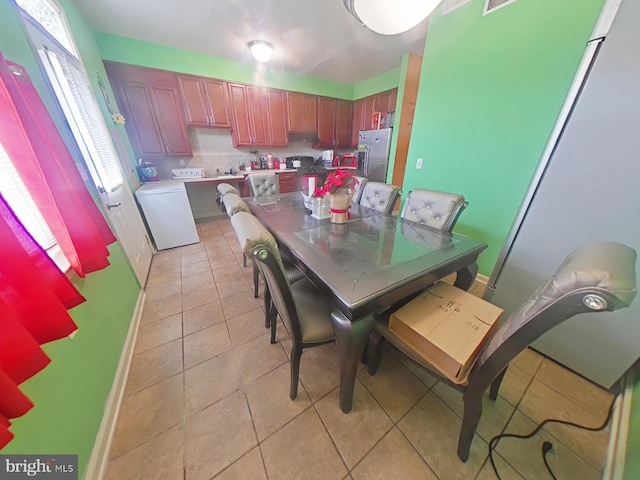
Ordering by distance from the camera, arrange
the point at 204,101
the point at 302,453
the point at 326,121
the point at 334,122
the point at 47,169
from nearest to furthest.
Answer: the point at 47,169 → the point at 302,453 → the point at 204,101 → the point at 326,121 → the point at 334,122

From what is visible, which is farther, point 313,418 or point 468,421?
point 313,418

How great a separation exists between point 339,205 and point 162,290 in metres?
1.94

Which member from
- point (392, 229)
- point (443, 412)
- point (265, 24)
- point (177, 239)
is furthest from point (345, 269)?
point (265, 24)

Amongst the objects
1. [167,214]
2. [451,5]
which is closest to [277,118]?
[167,214]

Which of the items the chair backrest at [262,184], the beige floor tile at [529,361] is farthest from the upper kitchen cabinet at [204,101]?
the beige floor tile at [529,361]

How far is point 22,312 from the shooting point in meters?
0.61

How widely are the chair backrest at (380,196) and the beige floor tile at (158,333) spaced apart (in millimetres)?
1976

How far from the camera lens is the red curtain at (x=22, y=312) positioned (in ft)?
1.66

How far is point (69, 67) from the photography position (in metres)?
1.57

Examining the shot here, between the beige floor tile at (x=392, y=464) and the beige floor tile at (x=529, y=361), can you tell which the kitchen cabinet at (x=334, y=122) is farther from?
the beige floor tile at (x=392, y=464)

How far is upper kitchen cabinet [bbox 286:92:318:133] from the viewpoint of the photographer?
3982 millimetres

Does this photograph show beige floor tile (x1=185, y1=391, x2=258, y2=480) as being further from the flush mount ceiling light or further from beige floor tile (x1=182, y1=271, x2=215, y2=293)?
the flush mount ceiling light

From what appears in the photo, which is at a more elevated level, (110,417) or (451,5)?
(451,5)

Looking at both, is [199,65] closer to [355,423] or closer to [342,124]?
[342,124]
